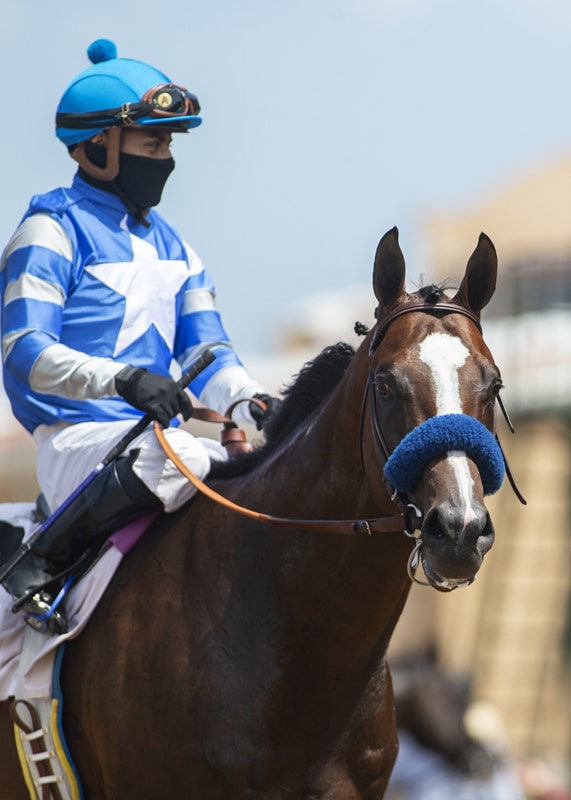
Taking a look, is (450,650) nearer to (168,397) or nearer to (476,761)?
(476,761)

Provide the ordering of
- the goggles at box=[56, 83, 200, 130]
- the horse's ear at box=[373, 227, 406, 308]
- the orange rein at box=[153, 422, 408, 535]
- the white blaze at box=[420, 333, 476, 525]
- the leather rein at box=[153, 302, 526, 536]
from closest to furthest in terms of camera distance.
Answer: the white blaze at box=[420, 333, 476, 525] → the leather rein at box=[153, 302, 526, 536] → the orange rein at box=[153, 422, 408, 535] → the horse's ear at box=[373, 227, 406, 308] → the goggles at box=[56, 83, 200, 130]

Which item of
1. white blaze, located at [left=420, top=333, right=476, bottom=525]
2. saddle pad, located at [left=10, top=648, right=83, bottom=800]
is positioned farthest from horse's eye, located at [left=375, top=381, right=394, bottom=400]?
saddle pad, located at [left=10, top=648, right=83, bottom=800]

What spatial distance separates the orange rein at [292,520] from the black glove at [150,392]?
12 centimetres

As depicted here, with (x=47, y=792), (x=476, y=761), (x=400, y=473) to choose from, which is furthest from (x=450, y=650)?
(x=400, y=473)

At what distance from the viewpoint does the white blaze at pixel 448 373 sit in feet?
12.8

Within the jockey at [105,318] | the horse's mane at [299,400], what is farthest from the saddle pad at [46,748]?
the horse's mane at [299,400]

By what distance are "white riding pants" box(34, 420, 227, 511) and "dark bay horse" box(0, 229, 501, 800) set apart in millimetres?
160

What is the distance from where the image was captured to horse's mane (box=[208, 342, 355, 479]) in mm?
4812

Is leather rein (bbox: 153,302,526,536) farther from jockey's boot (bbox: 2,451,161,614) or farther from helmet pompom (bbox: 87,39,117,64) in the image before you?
helmet pompom (bbox: 87,39,117,64)

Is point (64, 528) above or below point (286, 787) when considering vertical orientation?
above

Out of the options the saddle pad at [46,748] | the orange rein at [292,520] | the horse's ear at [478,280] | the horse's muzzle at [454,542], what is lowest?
the saddle pad at [46,748]

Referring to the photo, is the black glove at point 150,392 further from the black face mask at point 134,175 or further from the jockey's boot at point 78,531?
the black face mask at point 134,175

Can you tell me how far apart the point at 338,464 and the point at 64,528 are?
1054 millimetres

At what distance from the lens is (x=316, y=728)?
4477mm
